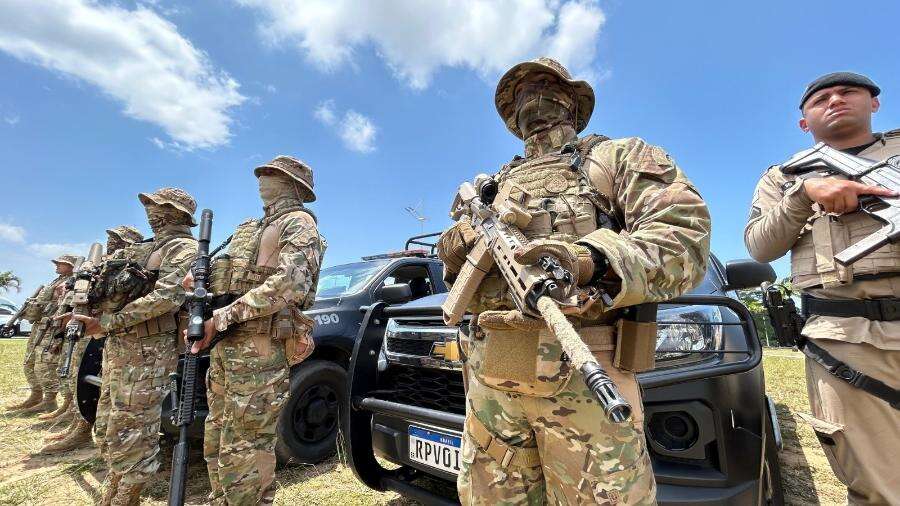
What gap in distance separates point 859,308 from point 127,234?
7.35 meters

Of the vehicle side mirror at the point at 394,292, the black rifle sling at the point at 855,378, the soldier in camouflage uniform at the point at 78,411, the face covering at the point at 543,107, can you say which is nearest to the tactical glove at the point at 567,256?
the face covering at the point at 543,107

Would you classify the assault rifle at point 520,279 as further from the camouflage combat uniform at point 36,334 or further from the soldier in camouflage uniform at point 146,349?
the camouflage combat uniform at point 36,334

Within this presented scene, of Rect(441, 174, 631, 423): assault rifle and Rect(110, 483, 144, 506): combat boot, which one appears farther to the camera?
Rect(110, 483, 144, 506): combat boot

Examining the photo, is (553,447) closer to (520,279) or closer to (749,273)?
(520,279)

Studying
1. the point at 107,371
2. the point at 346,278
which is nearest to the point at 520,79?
the point at 346,278

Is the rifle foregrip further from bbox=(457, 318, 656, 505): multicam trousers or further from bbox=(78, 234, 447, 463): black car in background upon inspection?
bbox=(78, 234, 447, 463): black car in background

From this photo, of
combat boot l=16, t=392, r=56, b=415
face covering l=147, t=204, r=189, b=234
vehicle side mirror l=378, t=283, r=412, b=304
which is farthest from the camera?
combat boot l=16, t=392, r=56, b=415

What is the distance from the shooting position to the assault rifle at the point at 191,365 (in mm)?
2559

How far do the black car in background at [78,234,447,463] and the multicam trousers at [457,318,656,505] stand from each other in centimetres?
190

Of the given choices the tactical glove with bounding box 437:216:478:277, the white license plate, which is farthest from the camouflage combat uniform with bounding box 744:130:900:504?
the white license plate

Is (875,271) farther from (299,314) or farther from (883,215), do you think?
(299,314)

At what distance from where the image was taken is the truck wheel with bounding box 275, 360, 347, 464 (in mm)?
3959

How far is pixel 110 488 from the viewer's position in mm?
3275

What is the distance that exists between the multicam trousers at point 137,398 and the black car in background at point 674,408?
5.83ft
